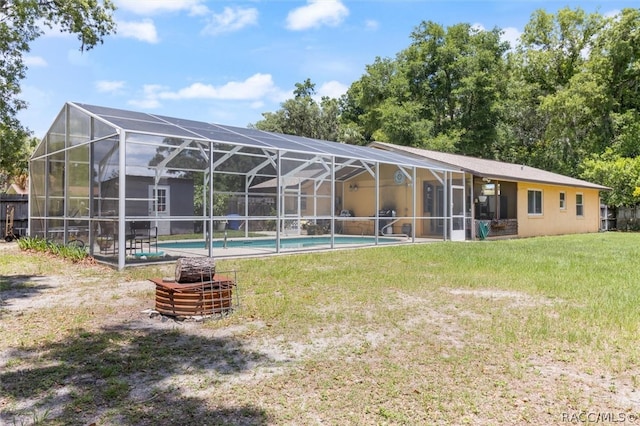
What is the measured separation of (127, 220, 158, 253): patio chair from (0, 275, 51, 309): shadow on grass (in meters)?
1.91

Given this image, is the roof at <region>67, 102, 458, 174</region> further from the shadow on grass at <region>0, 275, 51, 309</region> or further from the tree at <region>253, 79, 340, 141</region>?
the tree at <region>253, 79, 340, 141</region>

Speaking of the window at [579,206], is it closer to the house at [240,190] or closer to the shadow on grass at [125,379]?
the house at [240,190]

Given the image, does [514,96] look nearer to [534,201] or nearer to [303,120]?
[534,201]

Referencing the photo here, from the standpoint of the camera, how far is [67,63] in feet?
47.3

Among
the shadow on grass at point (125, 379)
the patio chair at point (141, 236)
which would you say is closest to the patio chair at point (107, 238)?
the patio chair at point (141, 236)

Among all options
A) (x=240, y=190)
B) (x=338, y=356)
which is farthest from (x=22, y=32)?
(x=338, y=356)

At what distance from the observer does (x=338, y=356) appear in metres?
3.97

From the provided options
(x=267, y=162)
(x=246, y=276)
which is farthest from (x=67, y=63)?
(x=246, y=276)

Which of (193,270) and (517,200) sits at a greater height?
(517,200)

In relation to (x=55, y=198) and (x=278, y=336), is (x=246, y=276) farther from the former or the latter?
(x=55, y=198)

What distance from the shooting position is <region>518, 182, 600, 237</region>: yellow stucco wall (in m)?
19.4

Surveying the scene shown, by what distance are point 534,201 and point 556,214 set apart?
2.27 m

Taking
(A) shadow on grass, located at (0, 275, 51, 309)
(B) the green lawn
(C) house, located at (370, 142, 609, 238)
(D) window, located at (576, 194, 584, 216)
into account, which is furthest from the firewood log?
(D) window, located at (576, 194, 584, 216)

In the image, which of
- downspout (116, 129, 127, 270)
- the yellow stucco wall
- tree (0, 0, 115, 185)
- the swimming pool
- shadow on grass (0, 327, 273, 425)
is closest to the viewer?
shadow on grass (0, 327, 273, 425)
